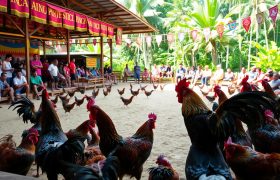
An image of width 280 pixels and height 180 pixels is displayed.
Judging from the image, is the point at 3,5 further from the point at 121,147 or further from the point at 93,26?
the point at 121,147

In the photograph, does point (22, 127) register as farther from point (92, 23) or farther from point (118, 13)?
point (118, 13)

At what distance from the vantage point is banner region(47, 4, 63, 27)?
38.2 feet

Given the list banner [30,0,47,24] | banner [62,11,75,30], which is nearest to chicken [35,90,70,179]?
banner [30,0,47,24]

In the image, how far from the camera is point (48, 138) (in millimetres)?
3428

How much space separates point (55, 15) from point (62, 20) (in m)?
0.61

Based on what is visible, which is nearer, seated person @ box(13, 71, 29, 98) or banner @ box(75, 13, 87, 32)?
seated person @ box(13, 71, 29, 98)

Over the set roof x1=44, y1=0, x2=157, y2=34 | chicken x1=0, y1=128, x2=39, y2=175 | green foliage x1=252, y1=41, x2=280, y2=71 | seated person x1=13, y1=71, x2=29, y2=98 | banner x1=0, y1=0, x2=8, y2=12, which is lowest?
chicken x1=0, y1=128, x2=39, y2=175

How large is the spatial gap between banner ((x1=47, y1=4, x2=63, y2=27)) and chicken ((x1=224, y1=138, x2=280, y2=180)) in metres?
10.5

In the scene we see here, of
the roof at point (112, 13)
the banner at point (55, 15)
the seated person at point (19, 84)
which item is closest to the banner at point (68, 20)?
the banner at point (55, 15)

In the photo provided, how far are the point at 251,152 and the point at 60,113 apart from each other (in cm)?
703

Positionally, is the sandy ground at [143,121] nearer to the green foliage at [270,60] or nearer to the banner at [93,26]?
the banner at [93,26]

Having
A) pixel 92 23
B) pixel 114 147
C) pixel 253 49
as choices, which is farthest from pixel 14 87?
pixel 253 49

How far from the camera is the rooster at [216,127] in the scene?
2.41 m

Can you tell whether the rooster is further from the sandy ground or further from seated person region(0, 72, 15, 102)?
seated person region(0, 72, 15, 102)
